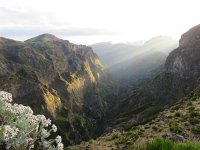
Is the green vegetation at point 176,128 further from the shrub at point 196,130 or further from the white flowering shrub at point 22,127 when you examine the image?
the white flowering shrub at point 22,127

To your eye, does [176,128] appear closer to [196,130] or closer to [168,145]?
[196,130]

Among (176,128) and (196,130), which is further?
(176,128)

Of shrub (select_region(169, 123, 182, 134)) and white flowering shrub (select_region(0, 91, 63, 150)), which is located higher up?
white flowering shrub (select_region(0, 91, 63, 150))

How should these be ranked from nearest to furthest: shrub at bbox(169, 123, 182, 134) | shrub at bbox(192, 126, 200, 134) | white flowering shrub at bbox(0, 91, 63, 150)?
white flowering shrub at bbox(0, 91, 63, 150) < shrub at bbox(192, 126, 200, 134) < shrub at bbox(169, 123, 182, 134)

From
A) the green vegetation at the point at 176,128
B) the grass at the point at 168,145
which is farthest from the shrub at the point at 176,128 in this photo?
the grass at the point at 168,145

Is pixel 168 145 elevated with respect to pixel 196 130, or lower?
elevated

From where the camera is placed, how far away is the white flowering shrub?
1108 centimetres

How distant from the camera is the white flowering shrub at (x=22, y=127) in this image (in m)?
11.1

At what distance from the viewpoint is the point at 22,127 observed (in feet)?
36.6

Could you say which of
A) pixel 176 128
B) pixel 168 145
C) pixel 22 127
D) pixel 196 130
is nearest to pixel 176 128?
pixel 176 128

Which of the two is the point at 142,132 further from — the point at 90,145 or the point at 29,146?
the point at 29,146

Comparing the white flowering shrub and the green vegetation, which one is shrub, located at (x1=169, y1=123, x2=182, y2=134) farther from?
Result: the white flowering shrub

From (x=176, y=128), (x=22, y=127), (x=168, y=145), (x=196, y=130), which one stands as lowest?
(x=176, y=128)

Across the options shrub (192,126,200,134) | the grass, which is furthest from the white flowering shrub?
shrub (192,126,200,134)
